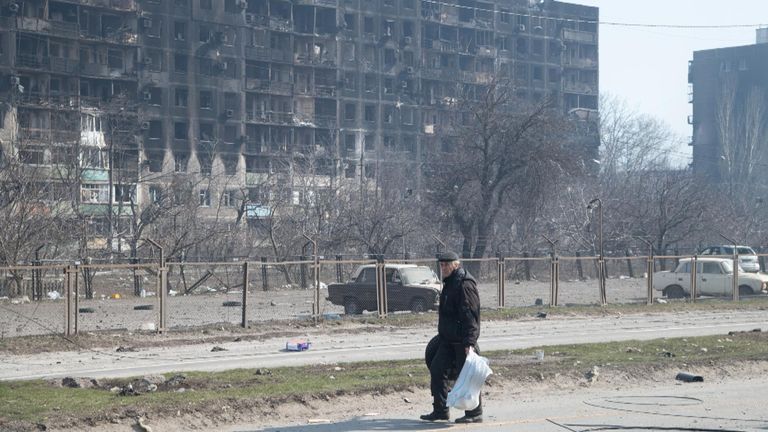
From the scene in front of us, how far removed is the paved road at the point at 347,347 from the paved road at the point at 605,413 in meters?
6.16

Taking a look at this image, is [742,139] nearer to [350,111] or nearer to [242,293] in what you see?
[350,111]

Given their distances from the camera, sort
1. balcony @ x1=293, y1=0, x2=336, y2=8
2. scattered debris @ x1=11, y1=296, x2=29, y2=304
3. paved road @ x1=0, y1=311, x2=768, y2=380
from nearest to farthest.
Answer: paved road @ x1=0, y1=311, x2=768, y2=380, scattered debris @ x1=11, y1=296, x2=29, y2=304, balcony @ x1=293, y1=0, x2=336, y2=8

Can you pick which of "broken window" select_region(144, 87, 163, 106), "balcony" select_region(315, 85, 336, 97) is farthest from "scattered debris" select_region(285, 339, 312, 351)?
"balcony" select_region(315, 85, 336, 97)

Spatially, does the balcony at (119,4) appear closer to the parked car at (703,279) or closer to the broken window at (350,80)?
the broken window at (350,80)

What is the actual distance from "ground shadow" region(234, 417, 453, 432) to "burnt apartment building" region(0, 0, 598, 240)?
162 feet

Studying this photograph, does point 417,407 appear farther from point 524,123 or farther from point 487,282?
point 524,123

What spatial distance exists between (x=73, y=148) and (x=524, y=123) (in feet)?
78.5

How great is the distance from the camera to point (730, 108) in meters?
110

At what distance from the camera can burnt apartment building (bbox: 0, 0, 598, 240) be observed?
245ft

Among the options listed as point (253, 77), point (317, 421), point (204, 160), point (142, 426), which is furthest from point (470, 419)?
point (253, 77)

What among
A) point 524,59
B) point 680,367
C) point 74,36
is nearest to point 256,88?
point 74,36

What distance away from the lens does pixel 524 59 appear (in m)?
108

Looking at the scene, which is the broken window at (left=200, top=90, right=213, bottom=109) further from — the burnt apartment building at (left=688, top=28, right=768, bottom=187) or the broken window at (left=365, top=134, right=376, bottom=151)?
the burnt apartment building at (left=688, top=28, right=768, bottom=187)

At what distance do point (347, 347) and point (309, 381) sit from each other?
8192 millimetres
